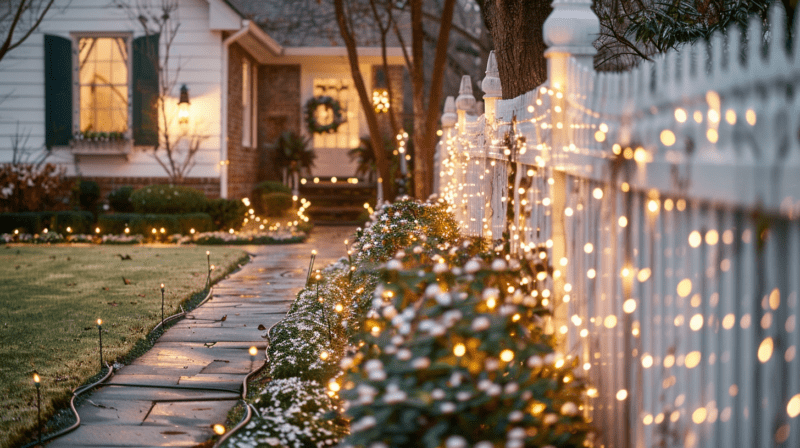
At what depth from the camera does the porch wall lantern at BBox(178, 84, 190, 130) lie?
13.0 m

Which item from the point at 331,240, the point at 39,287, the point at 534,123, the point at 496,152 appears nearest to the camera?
the point at 534,123

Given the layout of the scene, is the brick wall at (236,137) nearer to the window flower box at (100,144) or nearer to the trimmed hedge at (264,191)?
the trimmed hedge at (264,191)

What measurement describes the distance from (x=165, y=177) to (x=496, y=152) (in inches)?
400

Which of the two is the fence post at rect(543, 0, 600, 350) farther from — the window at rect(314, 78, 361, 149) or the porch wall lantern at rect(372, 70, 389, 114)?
the window at rect(314, 78, 361, 149)

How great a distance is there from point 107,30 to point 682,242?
13.6m

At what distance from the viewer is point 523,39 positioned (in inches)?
199

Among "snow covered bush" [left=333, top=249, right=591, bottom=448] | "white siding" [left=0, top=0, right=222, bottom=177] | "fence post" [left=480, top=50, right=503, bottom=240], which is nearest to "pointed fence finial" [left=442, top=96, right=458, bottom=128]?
"fence post" [left=480, top=50, right=503, bottom=240]

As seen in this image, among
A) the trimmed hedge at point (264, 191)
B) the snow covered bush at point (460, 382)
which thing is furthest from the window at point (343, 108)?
the snow covered bush at point (460, 382)

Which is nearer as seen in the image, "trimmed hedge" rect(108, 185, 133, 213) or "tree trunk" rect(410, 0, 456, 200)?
"tree trunk" rect(410, 0, 456, 200)

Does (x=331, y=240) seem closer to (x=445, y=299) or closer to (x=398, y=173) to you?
(x=398, y=173)

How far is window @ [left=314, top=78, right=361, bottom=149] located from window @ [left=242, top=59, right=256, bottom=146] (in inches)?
69.8

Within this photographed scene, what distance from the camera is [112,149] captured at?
42.9 feet

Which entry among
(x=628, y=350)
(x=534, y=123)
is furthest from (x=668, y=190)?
(x=534, y=123)

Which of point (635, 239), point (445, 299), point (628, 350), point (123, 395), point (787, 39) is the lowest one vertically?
point (123, 395)
